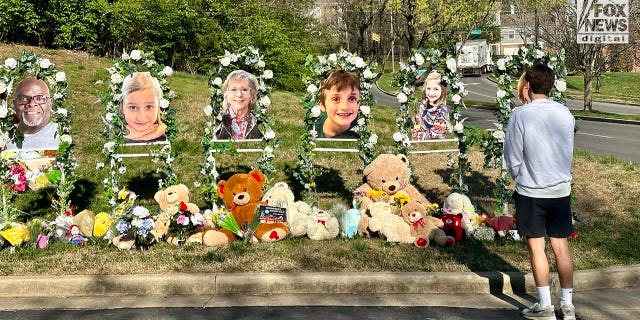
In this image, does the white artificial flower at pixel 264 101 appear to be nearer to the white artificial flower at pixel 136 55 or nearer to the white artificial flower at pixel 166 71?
the white artificial flower at pixel 166 71

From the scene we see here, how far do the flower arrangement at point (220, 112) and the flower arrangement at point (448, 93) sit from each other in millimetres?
1758

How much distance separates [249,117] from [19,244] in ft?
10.7

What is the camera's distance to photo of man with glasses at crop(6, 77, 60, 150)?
8461 mm

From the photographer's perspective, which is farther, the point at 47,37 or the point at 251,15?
the point at 251,15

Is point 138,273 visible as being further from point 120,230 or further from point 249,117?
point 249,117

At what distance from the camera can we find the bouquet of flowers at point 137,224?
680cm

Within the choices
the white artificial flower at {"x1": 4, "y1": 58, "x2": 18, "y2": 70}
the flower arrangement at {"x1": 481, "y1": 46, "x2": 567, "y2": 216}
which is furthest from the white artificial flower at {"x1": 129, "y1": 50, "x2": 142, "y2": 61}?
the flower arrangement at {"x1": 481, "y1": 46, "x2": 567, "y2": 216}

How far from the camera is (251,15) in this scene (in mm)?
29328

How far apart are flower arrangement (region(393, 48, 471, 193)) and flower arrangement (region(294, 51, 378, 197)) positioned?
1.30 ft

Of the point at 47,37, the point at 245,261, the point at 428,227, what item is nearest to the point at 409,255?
the point at 428,227

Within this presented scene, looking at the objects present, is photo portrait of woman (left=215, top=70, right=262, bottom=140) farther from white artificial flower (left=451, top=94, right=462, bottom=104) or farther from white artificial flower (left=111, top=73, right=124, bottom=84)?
white artificial flower (left=451, top=94, right=462, bottom=104)

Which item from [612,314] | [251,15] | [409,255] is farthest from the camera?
[251,15]

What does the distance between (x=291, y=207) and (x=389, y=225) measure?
3.82 feet

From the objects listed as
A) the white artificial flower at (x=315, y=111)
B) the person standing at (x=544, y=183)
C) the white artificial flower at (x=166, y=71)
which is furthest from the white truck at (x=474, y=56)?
the person standing at (x=544, y=183)
